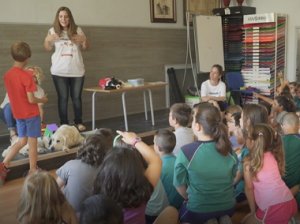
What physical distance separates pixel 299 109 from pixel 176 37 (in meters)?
2.59

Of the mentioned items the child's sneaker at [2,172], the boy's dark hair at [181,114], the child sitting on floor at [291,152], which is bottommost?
the child's sneaker at [2,172]

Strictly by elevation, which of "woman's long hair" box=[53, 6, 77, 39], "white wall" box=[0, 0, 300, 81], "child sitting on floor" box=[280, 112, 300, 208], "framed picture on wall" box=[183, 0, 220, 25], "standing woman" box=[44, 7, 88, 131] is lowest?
"child sitting on floor" box=[280, 112, 300, 208]

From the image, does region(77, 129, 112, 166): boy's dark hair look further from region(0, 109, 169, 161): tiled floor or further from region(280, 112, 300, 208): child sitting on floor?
region(0, 109, 169, 161): tiled floor

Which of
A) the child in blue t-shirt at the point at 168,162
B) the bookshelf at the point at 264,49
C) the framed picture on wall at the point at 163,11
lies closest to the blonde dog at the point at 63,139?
the child in blue t-shirt at the point at 168,162

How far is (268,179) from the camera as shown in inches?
80.6

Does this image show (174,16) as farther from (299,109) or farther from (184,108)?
(184,108)

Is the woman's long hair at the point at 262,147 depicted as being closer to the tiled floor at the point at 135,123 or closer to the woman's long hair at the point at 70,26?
the tiled floor at the point at 135,123

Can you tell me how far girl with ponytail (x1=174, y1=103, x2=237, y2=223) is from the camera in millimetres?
1927

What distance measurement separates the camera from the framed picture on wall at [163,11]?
18.6 feet

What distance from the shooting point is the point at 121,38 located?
536 cm

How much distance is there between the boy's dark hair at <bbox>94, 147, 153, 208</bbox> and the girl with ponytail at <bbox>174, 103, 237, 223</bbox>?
19.4 inches

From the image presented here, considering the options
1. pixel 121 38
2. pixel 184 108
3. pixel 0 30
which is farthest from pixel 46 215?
pixel 121 38

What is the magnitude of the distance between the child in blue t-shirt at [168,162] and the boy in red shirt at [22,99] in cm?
126

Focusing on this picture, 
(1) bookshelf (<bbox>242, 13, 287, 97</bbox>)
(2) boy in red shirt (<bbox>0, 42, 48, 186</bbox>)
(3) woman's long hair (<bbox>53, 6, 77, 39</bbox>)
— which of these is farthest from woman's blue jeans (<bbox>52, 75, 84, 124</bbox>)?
(1) bookshelf (<bbox>242, 13, 287, 97</bbox>)
